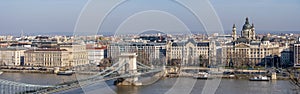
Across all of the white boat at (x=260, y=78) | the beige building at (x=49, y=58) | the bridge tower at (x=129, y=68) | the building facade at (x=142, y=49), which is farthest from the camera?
the building facade at (x=142, y=49)

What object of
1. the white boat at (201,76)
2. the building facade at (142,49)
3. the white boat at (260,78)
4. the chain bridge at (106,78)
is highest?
the building facade at (142,49)

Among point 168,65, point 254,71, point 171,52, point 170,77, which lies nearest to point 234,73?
point 254,71

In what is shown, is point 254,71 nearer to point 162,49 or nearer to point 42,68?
point 162,49

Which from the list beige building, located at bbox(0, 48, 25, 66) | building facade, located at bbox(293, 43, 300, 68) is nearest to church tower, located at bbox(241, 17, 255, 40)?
building facade, located at bbox(293, 43, 300, 68)

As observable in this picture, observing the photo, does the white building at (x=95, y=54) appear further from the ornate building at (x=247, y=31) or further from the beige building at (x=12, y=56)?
the ornate building at (x=247, y=31)

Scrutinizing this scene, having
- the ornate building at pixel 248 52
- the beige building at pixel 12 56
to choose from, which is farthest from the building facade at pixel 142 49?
the beige building at pixel 12 56

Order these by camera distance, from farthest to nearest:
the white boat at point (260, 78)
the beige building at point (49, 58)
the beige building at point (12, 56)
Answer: the beige building at point (12, 56), the beige building at point (49, 58), the white boat at point (260, 78)

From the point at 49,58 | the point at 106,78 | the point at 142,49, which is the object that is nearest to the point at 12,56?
the point at 49,58
